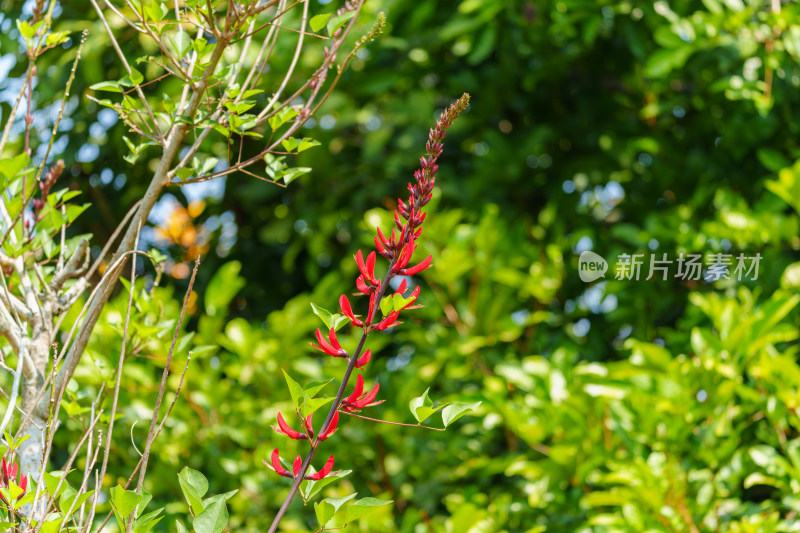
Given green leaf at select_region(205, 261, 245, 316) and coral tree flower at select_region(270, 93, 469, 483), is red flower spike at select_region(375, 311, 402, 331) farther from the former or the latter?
green leaf at select_region(205, 261, 245, 316)

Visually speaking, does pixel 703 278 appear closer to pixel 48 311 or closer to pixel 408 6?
pixel 408 6

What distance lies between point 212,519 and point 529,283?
4.54ft

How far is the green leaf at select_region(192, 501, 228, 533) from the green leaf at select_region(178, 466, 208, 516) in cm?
→ 2

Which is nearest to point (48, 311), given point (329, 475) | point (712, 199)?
point (329, 475)

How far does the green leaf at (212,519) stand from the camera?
671 mm

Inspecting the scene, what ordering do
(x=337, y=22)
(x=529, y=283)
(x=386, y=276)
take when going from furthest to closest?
(x=529, y=283), (x=337, y=22), (x=386, y=276)

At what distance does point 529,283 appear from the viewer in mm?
1962

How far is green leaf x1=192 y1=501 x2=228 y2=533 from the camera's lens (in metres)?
0.67

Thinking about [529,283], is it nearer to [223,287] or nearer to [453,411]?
[223,287]

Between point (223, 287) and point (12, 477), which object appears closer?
point (12, 477)

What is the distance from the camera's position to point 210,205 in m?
2.66

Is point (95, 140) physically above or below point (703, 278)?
above

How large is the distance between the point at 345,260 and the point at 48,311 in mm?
1312

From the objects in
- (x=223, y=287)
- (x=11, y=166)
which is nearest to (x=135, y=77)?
(x=11, y=166)
